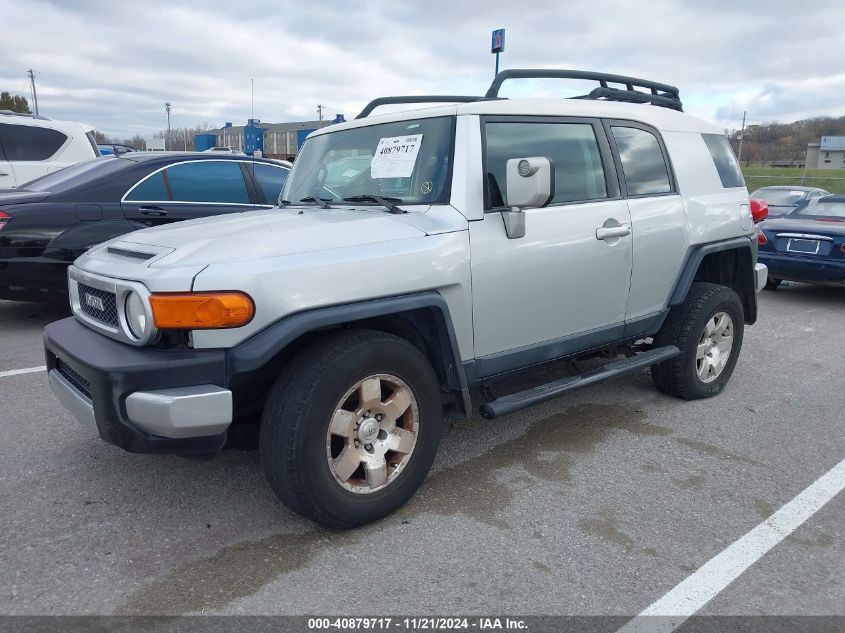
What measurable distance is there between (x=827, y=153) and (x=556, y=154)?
100970mm

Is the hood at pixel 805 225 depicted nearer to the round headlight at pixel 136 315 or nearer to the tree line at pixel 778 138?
the round headlight at pixel 136 315

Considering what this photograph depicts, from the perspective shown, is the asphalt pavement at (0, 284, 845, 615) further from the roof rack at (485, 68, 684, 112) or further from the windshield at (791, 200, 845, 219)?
the windshield at (791, 200, 845, 219)

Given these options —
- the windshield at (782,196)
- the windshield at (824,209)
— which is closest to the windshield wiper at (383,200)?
the windshield at (824,209)

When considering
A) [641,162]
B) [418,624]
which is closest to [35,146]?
Answer: [641,162]

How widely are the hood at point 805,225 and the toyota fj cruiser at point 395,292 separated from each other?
4706mm

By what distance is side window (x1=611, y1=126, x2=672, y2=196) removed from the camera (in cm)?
407

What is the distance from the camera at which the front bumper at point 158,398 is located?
2484 millimetres

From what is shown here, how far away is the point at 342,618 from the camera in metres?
2.40

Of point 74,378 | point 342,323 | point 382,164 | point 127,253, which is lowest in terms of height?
point 74,378

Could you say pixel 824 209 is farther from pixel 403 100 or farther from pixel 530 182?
pixel 530 182

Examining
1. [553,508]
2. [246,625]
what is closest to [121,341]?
[246,625]

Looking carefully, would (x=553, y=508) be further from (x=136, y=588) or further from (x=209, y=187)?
(x=209, y=187)

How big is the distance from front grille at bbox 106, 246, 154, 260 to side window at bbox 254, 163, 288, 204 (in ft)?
12.5

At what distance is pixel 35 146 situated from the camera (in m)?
8.45
